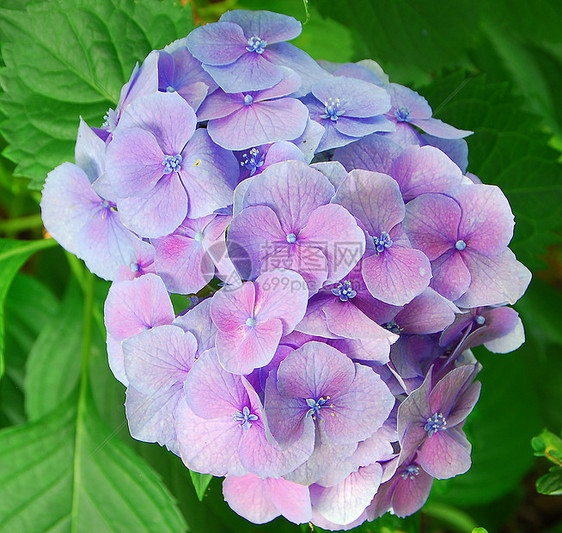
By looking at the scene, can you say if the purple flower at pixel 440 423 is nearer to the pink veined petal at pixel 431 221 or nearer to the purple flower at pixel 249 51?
the pink veined petal at pixel 431 221

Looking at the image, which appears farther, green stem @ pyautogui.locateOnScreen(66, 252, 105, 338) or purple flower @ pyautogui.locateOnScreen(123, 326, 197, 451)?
green stem @ pyautogui.locateOnScreen(66, 252, 105, 338)

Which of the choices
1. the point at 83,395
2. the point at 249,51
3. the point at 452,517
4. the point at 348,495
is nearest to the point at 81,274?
the point at 83,395

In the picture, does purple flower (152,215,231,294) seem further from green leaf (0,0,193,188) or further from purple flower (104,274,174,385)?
green leaf (0,0,193,188)

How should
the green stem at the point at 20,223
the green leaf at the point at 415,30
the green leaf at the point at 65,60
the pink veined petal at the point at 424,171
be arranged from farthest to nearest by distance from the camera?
the green stem at the point at 20,223 → the green leaf at the point at 415,30 → the green leaf at the point at 65,60 → the pink veined petal at the point at 424,171

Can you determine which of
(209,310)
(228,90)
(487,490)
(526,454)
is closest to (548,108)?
(526,454)

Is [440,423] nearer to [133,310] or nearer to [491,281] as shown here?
[491,281]

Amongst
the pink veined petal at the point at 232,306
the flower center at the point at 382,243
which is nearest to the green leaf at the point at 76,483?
the pink veined petal at the point at 232,306

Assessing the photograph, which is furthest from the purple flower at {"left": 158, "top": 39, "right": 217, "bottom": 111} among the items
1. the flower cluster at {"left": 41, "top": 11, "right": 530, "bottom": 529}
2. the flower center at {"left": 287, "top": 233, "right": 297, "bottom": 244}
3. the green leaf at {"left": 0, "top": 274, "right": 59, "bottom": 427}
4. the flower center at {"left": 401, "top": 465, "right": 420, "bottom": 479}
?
the green leaf at {"left": 0, "top": 274, "right": 59, "bottom": 427}
